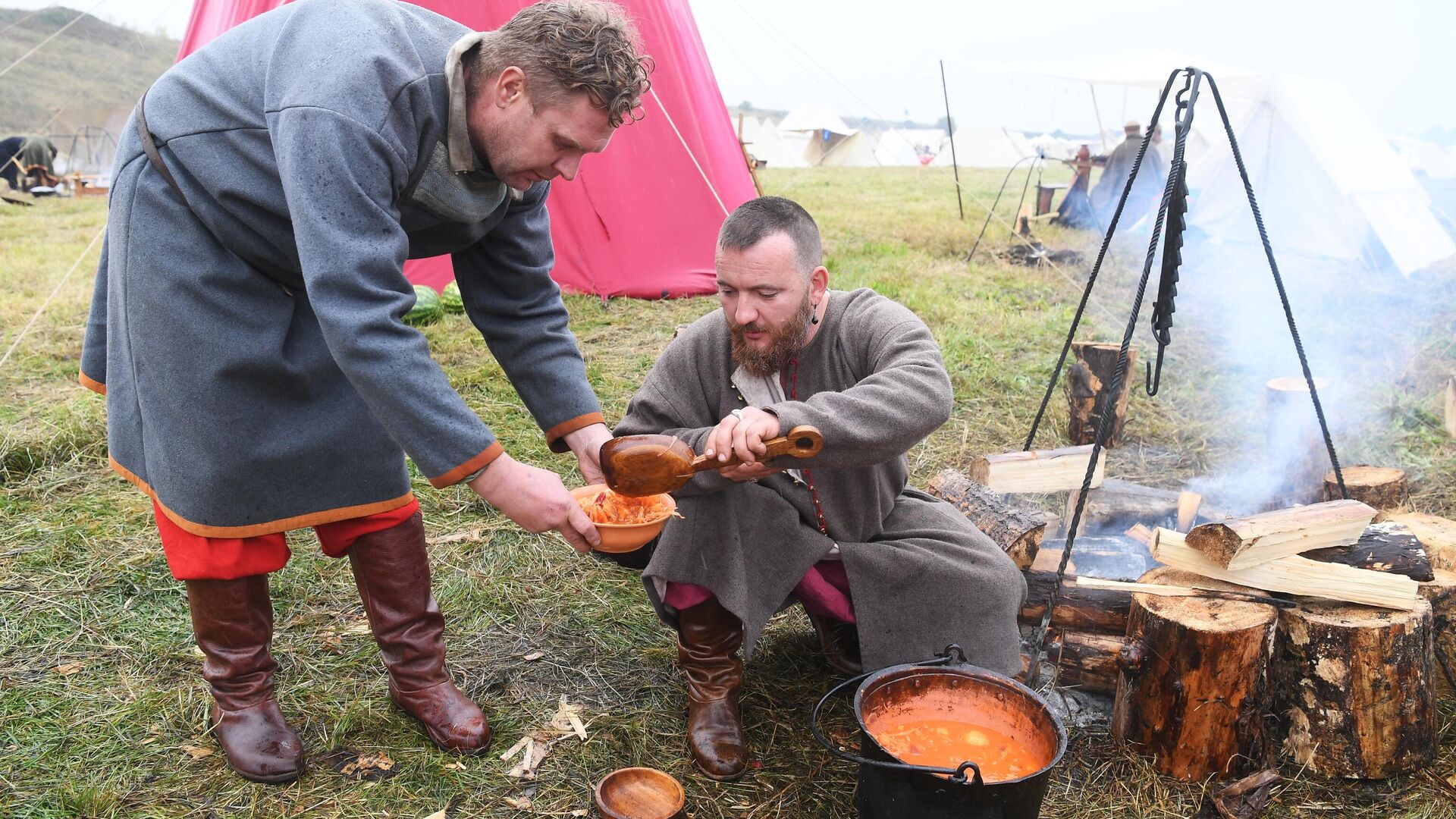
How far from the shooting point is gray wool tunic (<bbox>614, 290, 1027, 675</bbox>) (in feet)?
7.68

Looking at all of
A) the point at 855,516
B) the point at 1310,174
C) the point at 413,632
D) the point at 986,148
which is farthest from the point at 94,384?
the point at 986,148

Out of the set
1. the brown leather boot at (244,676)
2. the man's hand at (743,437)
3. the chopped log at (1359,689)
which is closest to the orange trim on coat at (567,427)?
the man's hand at (743,437)

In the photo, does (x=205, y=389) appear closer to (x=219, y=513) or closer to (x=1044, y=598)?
(x=219, y=513)

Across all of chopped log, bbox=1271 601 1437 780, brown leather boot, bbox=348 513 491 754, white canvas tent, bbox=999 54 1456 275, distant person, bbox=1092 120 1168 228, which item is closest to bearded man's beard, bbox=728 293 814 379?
brown leather boot, bbox=348 513 491 754

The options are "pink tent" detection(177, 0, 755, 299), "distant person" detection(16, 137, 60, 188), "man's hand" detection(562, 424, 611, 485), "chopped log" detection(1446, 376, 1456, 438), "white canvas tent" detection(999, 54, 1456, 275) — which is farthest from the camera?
"distant person" detection(16, 137, 60, 188)

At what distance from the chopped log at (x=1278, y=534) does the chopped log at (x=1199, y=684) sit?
13 cm

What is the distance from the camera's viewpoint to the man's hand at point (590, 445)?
97.4 inches

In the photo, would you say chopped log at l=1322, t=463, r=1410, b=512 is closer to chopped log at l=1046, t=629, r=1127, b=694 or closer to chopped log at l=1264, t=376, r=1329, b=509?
chopped log at l=1264, t=376, r=1329, b=509

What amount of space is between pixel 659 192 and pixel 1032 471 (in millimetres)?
4559

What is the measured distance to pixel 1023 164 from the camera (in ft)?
102

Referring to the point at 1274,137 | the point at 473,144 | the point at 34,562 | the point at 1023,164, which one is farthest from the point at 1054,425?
the point at 1023,164

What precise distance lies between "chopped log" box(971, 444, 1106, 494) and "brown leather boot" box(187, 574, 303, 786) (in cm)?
244

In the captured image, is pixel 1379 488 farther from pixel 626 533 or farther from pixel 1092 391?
pixel 626 533

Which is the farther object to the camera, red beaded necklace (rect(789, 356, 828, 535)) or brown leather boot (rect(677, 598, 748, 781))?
red beaded necklace (rect(789, 356, 828, 535))
